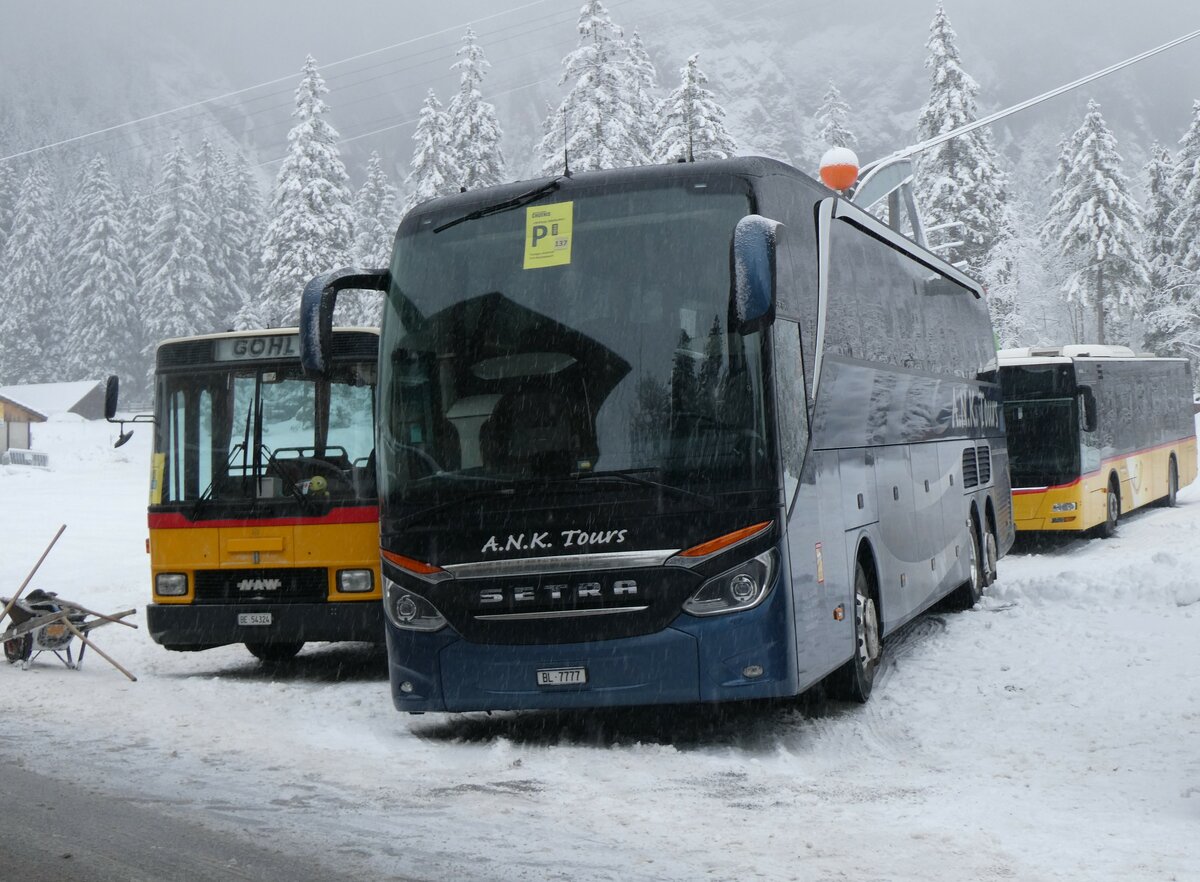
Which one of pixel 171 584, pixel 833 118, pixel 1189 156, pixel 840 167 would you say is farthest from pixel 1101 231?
pixel 171 584

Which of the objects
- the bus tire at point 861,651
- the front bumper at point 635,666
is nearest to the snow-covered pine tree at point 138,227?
the bus tire at point 861,651

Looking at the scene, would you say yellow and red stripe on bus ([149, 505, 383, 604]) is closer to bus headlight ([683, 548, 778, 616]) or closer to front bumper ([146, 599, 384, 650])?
front bumper ([146, 599, 384, 650])

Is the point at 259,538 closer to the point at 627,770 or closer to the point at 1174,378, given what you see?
the point at 627,770

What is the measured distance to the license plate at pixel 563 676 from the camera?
8516mm

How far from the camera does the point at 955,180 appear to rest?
61.4 metres

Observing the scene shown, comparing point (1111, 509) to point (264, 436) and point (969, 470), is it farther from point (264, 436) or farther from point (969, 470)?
point (264, 436)

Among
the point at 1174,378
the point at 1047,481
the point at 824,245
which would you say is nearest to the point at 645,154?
the point at 1174,378

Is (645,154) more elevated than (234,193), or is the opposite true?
(234,193)

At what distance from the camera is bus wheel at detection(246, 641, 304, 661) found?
13398 mm

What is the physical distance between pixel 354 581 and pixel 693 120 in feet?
127

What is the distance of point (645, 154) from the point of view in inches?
1986

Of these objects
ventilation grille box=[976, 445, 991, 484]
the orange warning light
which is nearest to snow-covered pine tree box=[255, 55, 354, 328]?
the orange warning light

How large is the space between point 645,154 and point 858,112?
15686 cm

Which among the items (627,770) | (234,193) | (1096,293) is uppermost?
(234,193)
